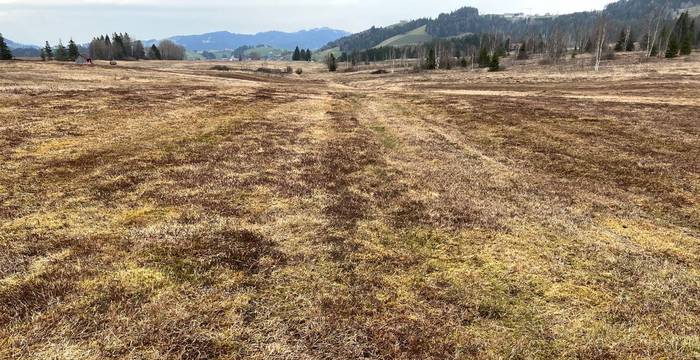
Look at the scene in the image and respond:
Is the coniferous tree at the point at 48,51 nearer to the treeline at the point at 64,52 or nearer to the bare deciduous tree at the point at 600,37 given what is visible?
the treeline at the point at 64,52

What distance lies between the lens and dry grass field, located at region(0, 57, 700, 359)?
8.10 meters

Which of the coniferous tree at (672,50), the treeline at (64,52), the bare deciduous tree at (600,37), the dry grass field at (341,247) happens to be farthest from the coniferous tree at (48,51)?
the coniferous tree at (672,50)

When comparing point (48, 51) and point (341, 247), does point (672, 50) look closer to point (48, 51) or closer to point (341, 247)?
point (341, 247)

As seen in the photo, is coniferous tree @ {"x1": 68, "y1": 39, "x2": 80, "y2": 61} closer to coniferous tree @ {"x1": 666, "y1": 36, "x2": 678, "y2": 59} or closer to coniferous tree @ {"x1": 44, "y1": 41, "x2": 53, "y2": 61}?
coniferous tree @ {"x1": 44, "y1": 41, "x2": 53, "y2": 61}

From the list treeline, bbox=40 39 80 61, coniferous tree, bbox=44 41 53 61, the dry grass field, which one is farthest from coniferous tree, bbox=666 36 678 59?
coniferous tree, bbox=44 41 53 61

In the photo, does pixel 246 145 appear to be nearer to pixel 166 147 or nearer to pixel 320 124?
pixel 166 147

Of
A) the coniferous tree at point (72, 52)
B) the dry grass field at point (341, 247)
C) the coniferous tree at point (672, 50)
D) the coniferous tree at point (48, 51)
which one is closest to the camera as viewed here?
the dry grass field at point (341, 247)

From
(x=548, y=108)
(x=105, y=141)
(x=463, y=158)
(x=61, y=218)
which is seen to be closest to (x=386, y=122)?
(x=463, y=158)

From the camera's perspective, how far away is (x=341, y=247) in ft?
39.2

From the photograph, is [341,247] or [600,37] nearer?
[341,247]

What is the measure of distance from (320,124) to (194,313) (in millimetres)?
26342

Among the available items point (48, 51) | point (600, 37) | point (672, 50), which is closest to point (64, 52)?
point (48, 51)

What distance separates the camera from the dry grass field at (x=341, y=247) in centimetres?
810

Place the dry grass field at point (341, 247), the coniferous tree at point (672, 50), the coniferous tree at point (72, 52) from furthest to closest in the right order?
the coniferous tree at point (72, 52)
the coniferous tree at point (672, 50)
the dry grass field at point (341, 247)
